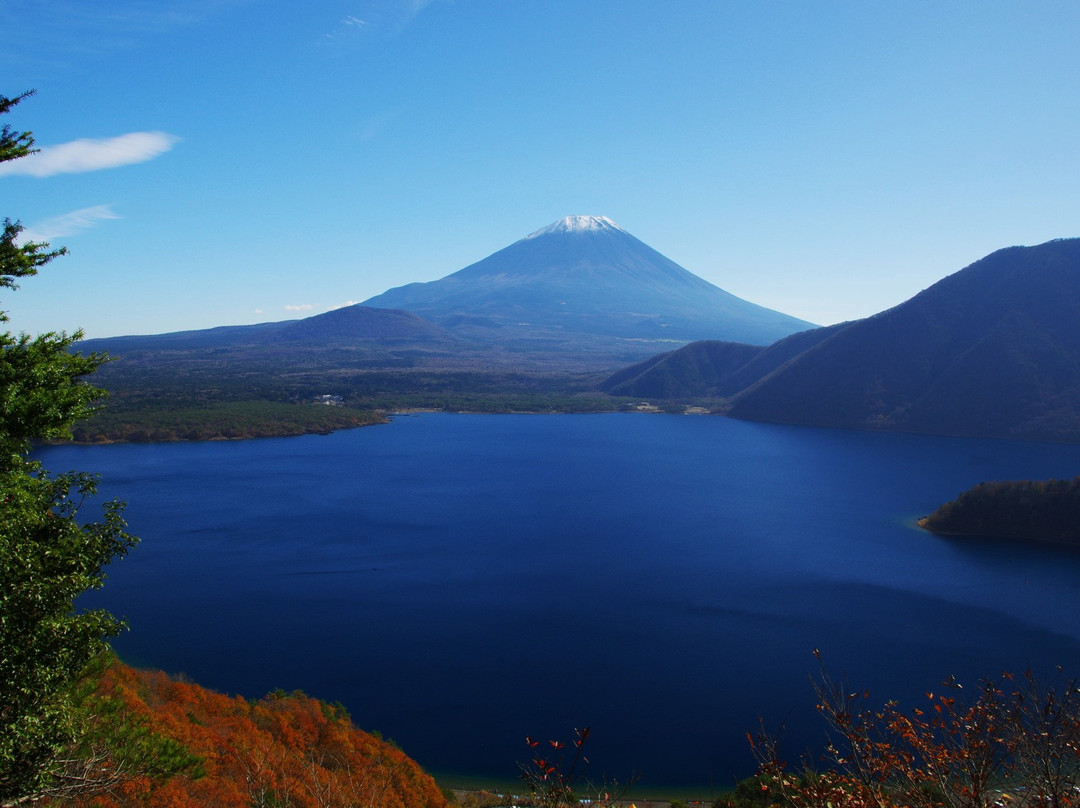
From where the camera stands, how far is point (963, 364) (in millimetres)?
48438

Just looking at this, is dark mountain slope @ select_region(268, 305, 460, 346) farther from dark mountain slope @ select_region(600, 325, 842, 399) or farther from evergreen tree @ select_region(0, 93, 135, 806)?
evergreen tree @ select_region(0, 93, 135, 806)

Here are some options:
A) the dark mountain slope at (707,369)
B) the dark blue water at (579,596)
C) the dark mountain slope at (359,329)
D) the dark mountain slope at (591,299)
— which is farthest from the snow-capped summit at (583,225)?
the dark blue water at (579,596)

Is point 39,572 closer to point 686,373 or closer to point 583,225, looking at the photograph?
point 686,373

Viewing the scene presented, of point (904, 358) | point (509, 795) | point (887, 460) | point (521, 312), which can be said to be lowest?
point (509, 795)

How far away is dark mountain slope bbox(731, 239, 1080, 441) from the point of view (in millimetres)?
44844

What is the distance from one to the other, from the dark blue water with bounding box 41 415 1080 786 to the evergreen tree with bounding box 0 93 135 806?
7.84 meters

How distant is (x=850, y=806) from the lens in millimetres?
2900

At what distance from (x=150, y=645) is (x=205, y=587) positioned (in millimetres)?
3778

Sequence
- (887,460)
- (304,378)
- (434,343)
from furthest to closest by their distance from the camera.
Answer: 1. (434,343)
2. (304,378)
3. (887,460)

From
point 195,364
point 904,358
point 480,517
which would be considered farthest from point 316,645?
point 195,364

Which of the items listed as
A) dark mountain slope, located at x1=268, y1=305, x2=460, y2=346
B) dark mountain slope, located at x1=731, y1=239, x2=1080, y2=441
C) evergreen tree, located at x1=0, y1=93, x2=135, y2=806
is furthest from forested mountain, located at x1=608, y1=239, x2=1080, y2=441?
dark mountain slope, located at x1=268, y1=305, x2=460, y2=346

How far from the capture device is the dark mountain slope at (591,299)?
14025 cm

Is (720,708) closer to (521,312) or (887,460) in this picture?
(887,460)

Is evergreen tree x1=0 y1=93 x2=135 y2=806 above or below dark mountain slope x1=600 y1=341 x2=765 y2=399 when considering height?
below
